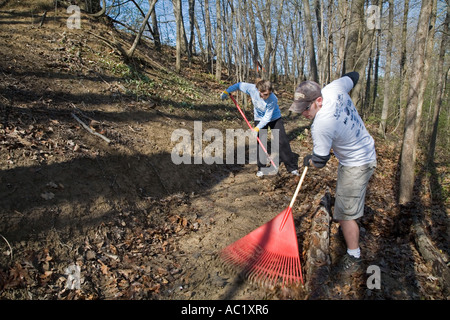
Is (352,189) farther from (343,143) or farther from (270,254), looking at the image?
(270,254)

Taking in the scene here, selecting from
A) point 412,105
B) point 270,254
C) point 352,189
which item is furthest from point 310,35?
point 270,254

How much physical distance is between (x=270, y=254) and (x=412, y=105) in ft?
13.0

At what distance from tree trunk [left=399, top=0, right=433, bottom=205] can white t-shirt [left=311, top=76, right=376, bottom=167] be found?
265cm

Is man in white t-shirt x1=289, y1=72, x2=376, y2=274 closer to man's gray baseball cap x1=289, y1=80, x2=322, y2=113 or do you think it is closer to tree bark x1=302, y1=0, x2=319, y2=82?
man's gray baseball cap x1=289, y1=80, x2=322, y2=113

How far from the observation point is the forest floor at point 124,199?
284 cm

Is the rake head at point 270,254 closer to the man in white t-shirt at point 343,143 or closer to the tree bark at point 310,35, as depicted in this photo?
the man in white t-shirt at point 343,143

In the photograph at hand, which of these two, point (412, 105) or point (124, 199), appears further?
point (412, 105)

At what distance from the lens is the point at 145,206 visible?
4.16m

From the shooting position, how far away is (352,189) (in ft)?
9.85

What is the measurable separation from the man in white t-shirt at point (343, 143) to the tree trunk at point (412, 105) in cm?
250

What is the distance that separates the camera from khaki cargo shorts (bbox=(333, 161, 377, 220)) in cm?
297

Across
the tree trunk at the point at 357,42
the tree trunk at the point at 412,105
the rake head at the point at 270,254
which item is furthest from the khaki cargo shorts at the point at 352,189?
the tree trunk at the point at 357,42

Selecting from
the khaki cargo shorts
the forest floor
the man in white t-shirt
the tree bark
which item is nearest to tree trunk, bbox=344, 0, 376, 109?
the tree bark
